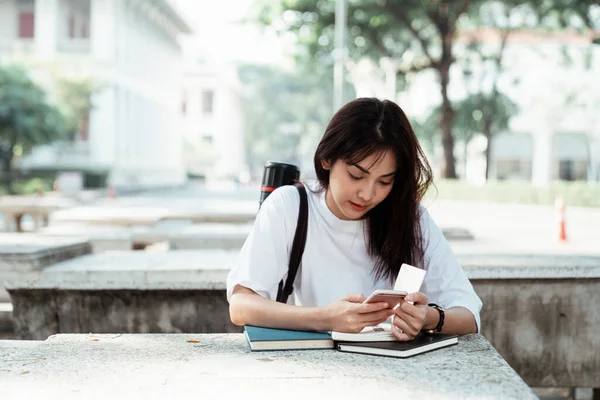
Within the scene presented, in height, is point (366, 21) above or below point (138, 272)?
above

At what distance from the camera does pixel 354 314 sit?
2504 mm

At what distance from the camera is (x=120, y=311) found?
15.0 feet

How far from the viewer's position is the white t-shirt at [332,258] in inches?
114

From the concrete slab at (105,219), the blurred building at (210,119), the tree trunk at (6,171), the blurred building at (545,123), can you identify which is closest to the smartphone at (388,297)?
the concrete slab at (105,219)

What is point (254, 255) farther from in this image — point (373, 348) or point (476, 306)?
point (476, 306)

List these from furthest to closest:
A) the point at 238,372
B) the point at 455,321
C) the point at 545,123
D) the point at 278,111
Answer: the point at 278,111, the point at 545,123, the point at 455,321, the point at 238,372

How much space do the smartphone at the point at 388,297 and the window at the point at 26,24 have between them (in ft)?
125

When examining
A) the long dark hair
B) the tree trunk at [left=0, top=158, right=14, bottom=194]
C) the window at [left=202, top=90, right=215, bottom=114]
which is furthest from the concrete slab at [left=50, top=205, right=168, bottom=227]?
the window at [left=202, top=90, right=215, bottom=114]

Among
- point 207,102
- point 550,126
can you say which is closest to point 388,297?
point 550,126

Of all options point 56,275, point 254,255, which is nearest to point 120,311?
point 56,275

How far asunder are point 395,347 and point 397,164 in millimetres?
682

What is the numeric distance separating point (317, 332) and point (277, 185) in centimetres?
105

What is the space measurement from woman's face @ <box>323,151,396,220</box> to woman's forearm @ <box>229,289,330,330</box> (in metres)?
0.44

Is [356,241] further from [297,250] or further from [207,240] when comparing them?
[207,240]
